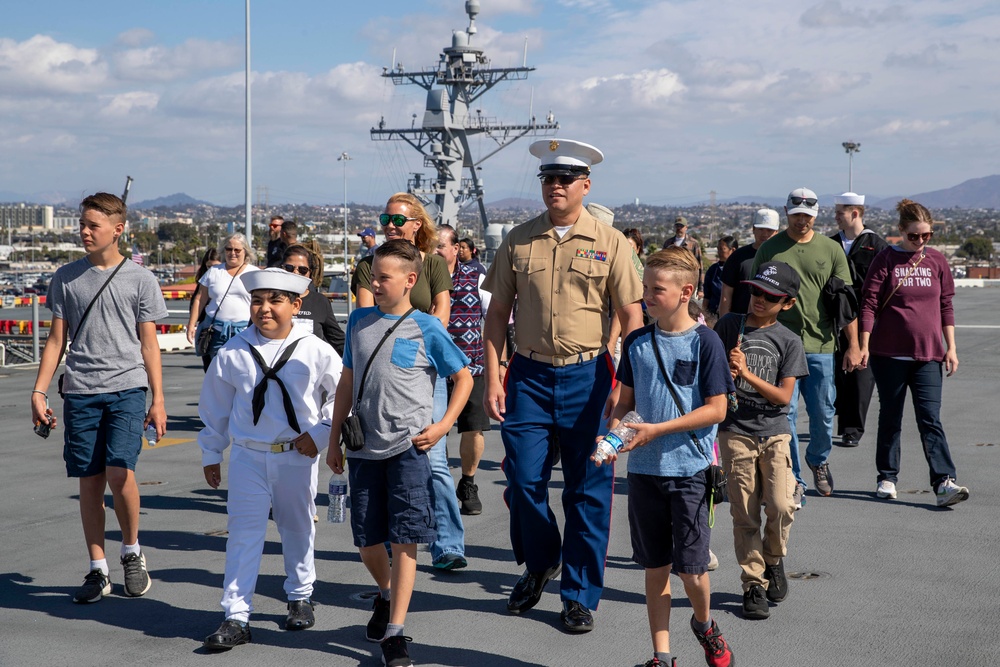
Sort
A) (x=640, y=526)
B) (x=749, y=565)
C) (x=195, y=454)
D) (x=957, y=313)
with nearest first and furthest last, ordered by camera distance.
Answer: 1. (x=640, y=526)
2. (x=749, y=565)
3. (x=195, y=454)
4. (x=957, y=313)

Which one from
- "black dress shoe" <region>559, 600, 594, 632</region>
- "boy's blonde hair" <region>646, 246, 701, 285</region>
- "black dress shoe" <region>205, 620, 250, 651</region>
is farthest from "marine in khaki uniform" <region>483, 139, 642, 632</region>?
"black dress shoe" <region>205, 620, 250, 651</region>

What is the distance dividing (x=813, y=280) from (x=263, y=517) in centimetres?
400

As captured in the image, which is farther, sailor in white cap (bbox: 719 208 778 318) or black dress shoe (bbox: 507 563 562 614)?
sailor in white cap (bbox: 719 208 778 318)

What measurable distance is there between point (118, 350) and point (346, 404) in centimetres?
153

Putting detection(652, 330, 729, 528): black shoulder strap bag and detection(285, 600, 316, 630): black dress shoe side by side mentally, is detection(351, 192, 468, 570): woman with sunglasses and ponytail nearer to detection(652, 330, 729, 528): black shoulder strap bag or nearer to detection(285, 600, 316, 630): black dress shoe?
detection(285, 600, 316, 630): black dress shoe

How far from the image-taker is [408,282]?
4.49 meters

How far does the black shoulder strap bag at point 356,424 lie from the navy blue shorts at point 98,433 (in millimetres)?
1470

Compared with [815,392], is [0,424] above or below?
below

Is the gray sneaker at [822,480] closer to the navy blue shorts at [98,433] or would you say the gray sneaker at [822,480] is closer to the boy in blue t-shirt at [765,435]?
the boy in blue t-shirt at [765,435]

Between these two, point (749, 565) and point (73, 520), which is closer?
point (749, 565)

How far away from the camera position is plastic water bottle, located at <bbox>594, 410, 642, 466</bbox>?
12.5ft

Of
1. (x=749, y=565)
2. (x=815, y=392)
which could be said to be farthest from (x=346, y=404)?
(x=815, y=392)

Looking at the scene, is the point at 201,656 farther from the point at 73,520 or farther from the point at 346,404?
the point at 73,520

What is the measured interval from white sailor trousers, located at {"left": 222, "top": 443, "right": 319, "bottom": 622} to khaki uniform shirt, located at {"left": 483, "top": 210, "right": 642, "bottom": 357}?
1.26 meters
